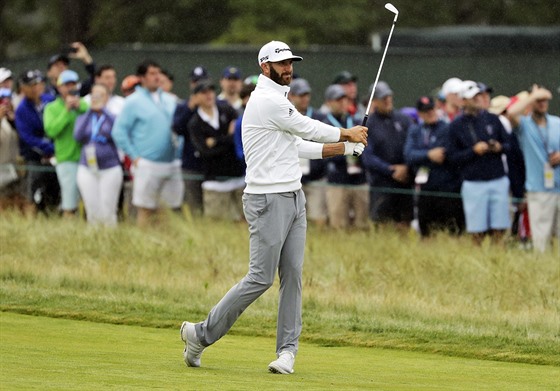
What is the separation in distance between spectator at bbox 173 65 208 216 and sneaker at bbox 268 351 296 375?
8.65 meters

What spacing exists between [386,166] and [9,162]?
17.0 feet

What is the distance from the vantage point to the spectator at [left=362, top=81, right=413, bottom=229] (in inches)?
687

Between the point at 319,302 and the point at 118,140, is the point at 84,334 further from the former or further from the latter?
the point at 118,140

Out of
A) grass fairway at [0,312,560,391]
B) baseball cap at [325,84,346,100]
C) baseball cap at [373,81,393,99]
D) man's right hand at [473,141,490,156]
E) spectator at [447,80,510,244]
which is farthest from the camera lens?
baseball cap at [325,84,346,100]

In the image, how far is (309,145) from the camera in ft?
32.1

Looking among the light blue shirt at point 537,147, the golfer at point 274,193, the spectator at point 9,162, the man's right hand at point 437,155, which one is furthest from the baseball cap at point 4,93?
the golfer at point 274,193

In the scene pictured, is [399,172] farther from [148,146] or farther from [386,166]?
[148,146]

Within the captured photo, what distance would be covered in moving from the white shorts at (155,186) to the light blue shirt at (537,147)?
4406 mm

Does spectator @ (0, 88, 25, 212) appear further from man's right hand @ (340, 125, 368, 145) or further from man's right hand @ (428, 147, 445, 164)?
man's right hand @ (340, 125, 368, 145)

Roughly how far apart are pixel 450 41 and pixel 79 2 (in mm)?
14520

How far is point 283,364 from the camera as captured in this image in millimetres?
9367

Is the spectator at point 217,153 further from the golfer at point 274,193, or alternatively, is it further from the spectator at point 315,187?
the golfer at point 274,193

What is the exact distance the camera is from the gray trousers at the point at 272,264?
9.47m

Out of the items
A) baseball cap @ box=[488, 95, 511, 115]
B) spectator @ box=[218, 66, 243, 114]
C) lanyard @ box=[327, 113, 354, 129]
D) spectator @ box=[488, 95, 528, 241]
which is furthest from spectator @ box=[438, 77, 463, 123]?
spectator @ box=[218, 66, 243, 114]
